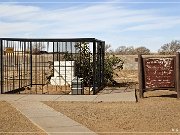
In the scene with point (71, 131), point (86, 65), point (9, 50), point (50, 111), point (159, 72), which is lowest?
point (71, 131)

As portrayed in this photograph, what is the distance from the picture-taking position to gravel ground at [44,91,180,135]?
1017 cm

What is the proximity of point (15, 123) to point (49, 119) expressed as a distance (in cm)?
97

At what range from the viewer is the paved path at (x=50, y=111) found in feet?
32.4

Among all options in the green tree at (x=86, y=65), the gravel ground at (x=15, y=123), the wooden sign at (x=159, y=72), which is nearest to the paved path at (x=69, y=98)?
the wooden sign at (x=159, y=72)

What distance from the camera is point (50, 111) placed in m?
13.0

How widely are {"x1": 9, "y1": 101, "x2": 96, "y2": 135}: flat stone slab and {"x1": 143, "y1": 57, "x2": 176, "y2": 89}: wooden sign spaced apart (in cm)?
463

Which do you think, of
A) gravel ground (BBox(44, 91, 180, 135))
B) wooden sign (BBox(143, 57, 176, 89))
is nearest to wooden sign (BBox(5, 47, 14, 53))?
gravel ground (BBox(44, 91, 180, 135))

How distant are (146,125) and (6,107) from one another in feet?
18.0

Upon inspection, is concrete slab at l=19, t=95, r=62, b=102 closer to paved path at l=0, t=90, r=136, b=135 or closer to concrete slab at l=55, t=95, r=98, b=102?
paved path at l=0, t=90, r=136, b=135

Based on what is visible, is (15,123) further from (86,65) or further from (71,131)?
(86,65)

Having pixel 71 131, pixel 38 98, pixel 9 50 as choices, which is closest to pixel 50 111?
pixel 71 131

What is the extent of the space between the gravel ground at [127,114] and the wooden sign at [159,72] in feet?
2.40

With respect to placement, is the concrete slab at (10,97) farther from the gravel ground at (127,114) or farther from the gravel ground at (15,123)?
the gravel ground at (15,123)

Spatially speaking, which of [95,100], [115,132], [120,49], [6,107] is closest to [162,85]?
[95,100]
